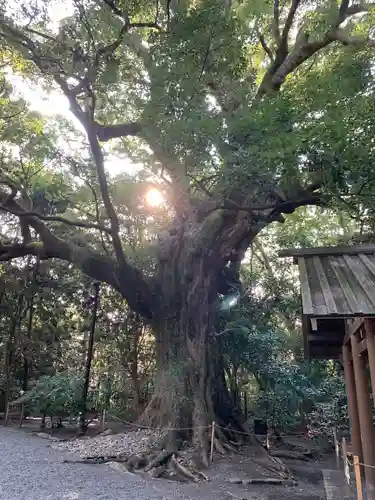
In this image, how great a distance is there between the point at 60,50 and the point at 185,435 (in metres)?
7.53

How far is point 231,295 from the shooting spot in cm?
1122

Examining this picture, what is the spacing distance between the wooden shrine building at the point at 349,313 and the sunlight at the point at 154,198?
5.36 metres

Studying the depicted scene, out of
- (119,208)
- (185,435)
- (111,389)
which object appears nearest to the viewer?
(185,435)

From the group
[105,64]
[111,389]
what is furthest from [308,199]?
[111,389]

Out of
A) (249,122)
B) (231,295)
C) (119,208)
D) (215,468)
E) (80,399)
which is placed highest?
(119,208)

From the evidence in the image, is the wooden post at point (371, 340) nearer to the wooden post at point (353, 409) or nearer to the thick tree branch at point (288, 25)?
the wooden post at point (353, 409)

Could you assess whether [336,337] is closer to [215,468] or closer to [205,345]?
[215,468]

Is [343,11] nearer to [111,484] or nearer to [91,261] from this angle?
[91,261]

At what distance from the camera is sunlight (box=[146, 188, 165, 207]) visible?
34.0 ft

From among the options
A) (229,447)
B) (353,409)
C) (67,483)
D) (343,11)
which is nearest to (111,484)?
(67,483)

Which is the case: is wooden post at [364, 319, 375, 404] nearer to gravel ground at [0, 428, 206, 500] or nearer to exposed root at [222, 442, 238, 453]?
gravel ground at [0, 428, 206, 500]

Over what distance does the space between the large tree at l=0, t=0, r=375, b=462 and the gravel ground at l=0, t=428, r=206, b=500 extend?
5.39ft

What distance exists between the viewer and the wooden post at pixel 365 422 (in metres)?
4.09

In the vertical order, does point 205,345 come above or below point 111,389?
above
